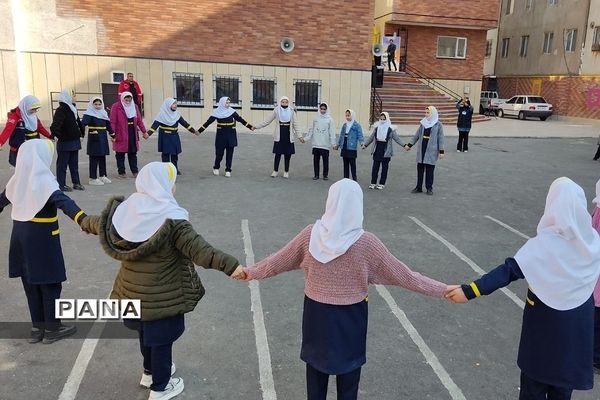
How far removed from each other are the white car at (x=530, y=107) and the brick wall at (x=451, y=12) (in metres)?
6.60

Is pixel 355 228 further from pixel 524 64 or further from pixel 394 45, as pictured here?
pixel 524 64

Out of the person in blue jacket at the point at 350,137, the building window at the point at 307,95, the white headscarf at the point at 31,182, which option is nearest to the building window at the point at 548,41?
the building window at the point at 307,95

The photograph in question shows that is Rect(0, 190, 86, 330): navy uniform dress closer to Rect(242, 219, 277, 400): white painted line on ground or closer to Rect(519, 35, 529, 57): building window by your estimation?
Rect(242, 219, 277, 400): white painted line on ground

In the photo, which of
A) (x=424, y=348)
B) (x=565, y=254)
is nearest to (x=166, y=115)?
(x=424, y=348)

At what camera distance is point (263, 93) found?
69.4 ft

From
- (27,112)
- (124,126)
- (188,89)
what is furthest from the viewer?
(188,89)

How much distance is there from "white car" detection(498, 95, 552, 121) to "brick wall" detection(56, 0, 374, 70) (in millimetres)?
15940

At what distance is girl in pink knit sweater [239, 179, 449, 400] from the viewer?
2777 mm

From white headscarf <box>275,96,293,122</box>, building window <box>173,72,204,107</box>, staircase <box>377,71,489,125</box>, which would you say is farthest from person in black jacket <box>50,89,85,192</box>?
staircase <box>377,71,489,125</box>

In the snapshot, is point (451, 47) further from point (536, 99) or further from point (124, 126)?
point (124, 126)

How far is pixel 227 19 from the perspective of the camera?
2014cm

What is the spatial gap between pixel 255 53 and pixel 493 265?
16169 mm

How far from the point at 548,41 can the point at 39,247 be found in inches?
1502

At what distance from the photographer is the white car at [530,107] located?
32625 mm
